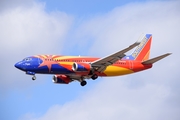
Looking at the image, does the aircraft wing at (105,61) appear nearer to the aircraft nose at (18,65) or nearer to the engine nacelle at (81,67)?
the engine nacelle at (81,67)

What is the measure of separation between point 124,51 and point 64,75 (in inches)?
521

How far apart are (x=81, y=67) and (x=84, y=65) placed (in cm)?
88

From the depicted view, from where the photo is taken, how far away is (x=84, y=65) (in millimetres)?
98062

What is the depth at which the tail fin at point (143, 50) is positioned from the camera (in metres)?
108

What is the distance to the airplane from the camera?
95688mm

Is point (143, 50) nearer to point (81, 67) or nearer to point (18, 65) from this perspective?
point (81, 67)

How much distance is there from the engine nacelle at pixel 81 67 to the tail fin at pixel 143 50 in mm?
11430

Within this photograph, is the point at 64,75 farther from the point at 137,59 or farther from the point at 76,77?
the point at 137,59

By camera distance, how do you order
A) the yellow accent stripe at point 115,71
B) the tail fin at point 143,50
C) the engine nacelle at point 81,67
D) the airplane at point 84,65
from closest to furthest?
1. the airplane at point 84,65
2. the engine nacelle at point 81,67
3. the yellow accent stripe at point 115,71
4. the tail fin at point 143,50

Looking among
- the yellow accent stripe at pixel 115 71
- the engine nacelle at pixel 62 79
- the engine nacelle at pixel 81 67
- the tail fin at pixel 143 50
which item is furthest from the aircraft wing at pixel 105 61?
the tail fin at pixel 143 50

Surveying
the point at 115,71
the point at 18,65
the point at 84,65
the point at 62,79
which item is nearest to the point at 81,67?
the point at 84,65

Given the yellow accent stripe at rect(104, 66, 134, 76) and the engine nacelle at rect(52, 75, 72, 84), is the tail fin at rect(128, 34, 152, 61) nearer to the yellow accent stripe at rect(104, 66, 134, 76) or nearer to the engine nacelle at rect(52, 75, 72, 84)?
the yellow accent stripe at rect(104, 66, 134, 76)

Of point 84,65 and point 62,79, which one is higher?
point 84,65

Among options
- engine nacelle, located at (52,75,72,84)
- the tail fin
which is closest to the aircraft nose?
engine nacelle, located at (52,75,72,84)
